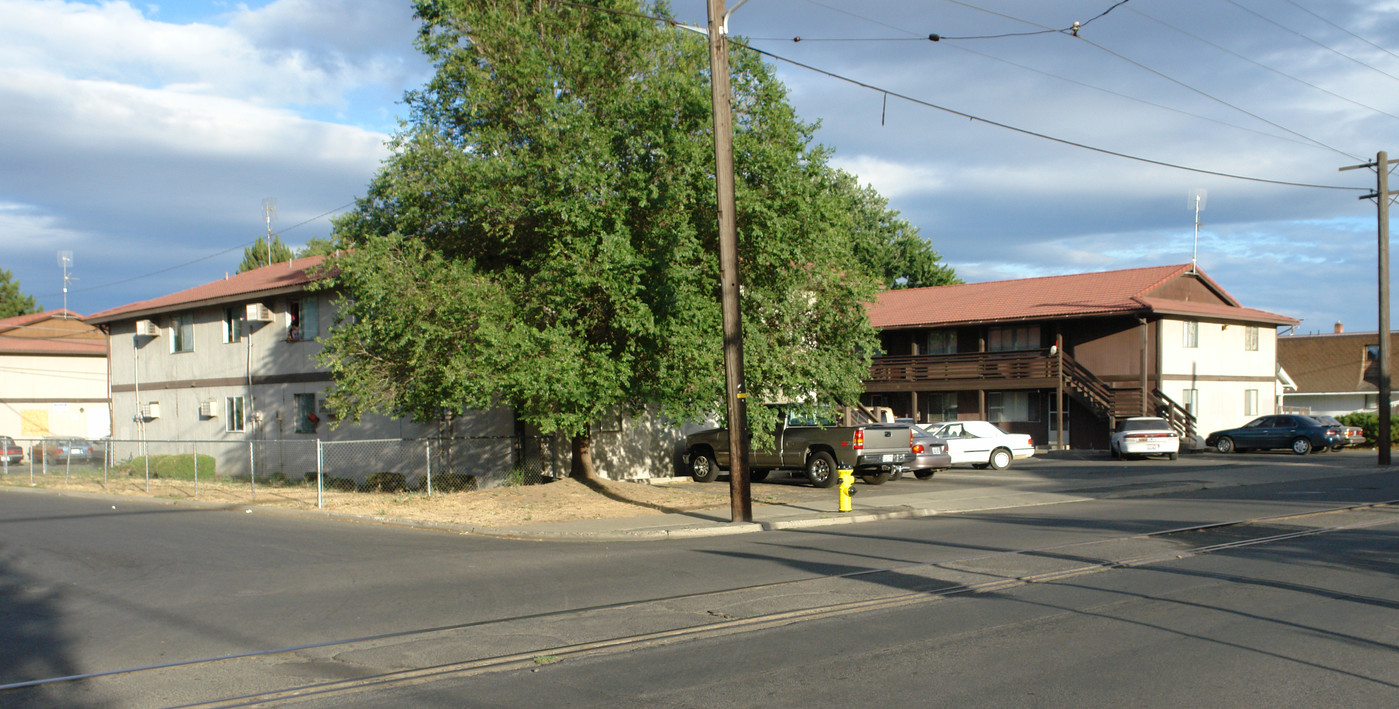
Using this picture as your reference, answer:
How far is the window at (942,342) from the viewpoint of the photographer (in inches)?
1703

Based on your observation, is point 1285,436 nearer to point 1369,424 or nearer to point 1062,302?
point 1369,424

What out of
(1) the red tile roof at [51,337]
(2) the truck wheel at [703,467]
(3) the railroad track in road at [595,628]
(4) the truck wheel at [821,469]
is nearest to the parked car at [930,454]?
(4) the truck wheel at [821,469]

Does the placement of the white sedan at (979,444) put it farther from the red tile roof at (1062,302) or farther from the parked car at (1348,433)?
the parked car at (1348,433)

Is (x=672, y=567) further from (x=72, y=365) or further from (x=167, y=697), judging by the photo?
(x=72, y=365)

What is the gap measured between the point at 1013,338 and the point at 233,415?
2978 centimetres

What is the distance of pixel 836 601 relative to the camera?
9.17 meters

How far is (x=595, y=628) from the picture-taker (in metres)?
8.25

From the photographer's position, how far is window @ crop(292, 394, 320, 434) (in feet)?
88.2

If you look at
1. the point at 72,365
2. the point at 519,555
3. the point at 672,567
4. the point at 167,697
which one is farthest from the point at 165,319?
the point at 167,697

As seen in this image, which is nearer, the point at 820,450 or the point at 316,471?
the point at 820,450

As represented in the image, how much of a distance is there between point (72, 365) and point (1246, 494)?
49.3m

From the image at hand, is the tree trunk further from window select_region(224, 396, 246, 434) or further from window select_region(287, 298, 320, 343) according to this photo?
window select_region(224, 396, 246, 434)

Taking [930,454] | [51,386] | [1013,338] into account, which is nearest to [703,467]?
[930,454]

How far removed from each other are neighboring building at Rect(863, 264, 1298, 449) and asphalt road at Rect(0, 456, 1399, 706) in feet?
80.8
